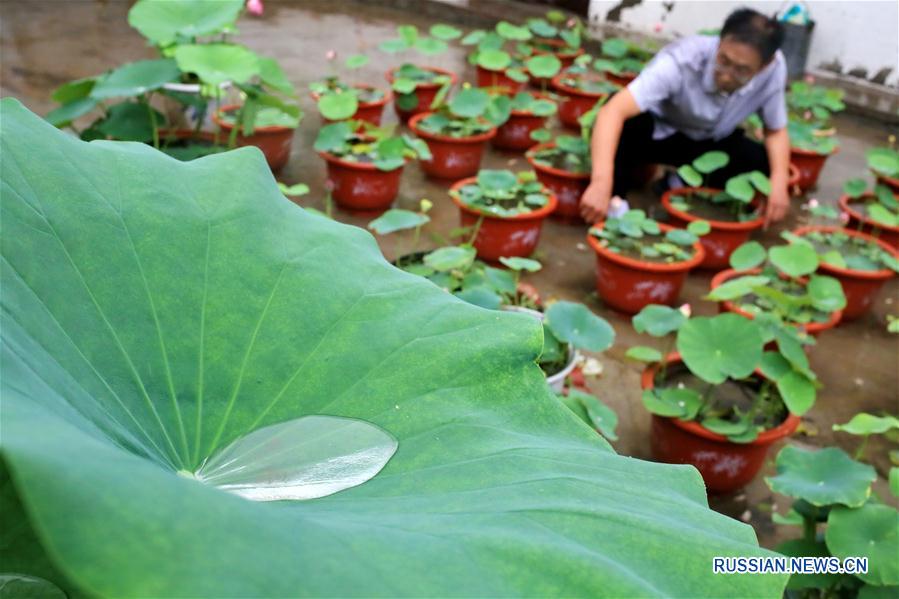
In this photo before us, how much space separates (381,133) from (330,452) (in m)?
2.86

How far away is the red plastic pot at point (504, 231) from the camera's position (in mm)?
3077

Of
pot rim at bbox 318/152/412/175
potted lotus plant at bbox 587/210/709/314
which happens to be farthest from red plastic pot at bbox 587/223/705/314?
pot rim at bbox 318/152/412/175

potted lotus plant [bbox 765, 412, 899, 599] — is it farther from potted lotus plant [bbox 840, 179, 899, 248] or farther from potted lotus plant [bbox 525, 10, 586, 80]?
potted lotus plant [bbox 525, 10, 586, 80]

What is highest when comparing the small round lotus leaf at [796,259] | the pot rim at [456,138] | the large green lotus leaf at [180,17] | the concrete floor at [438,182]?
the large green lotus leaf at [180,17]

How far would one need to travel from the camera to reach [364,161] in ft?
11.2

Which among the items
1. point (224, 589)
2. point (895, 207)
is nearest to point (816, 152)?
point (895, 207)

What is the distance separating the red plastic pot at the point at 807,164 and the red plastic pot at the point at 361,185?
2.10m

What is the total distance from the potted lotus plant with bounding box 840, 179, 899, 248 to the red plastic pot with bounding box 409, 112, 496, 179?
1599mm

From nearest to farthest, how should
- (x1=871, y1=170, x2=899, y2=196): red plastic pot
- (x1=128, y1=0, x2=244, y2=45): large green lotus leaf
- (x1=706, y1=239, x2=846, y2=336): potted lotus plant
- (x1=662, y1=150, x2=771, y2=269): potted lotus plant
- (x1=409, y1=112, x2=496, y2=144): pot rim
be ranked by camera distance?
(x1=706, y1=239, x2=846, y2=336): potted lotus plant → (x1=128, y1=0, x2=244, y2=45): large green lotus leaf → (x1=662, y1=150, x2=771, y2=269): potted lotus plant → (x1=409, y1=112, x2=496, y2=144): pot rim → (x1=871, y1=170, x2=899, y2=196): red plastic pot

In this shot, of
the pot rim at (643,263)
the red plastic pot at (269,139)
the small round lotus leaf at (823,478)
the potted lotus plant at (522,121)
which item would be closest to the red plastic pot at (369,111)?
the red plastic pot at (269,139)

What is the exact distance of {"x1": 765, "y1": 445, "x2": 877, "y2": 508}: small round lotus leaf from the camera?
1543 mm

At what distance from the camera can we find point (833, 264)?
2670 mm

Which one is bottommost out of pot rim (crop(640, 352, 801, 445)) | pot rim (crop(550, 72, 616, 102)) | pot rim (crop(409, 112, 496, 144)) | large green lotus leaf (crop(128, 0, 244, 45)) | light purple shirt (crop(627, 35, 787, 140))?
pot rim (crop(640, 352, 801, 445))

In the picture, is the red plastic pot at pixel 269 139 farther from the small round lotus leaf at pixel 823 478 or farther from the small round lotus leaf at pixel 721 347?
the small round lotus leaf at pixel 823 478
